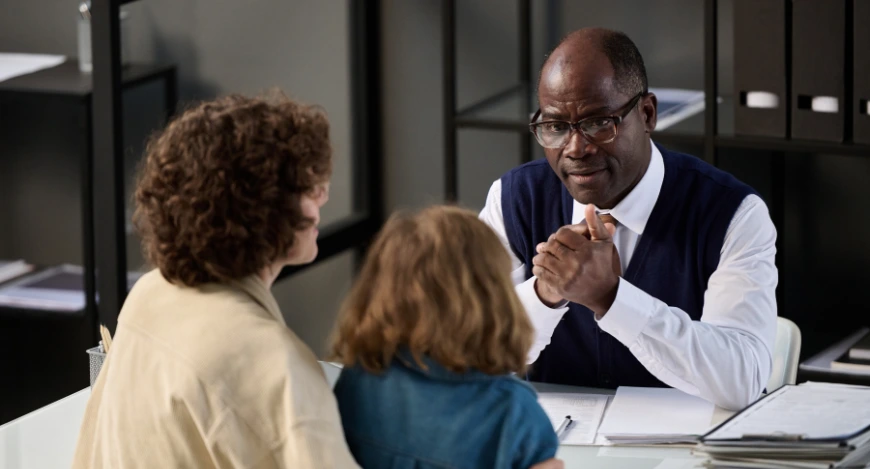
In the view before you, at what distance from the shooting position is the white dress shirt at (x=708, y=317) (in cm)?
175

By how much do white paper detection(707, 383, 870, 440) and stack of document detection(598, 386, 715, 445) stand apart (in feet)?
0.34

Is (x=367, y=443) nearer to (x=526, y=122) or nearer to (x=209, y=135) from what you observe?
(x=209, y=135)

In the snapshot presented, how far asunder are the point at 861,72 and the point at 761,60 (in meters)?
0.21

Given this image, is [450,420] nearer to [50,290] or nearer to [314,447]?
[314,447]

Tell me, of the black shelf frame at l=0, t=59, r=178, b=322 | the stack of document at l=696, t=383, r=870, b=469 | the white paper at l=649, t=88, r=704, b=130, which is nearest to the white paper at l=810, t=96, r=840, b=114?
the white paper at l=649, t=88, r=704, b=130

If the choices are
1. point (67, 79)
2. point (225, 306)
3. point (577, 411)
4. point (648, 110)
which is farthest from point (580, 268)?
point (67, 79)

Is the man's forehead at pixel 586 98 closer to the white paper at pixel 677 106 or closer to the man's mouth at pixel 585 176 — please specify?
the man's mouth at pixel 585 176

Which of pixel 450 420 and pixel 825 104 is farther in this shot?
pixel 825 104

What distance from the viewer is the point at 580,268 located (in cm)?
174

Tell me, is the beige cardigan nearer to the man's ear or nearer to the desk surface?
the man's ear

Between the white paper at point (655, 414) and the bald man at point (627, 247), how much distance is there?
0.03 m

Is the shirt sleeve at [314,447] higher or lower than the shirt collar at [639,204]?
lower

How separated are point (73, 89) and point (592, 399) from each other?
175 cm

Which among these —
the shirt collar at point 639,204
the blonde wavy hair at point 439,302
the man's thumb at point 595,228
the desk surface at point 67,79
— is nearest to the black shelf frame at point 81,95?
the desk surface at point 67,79
